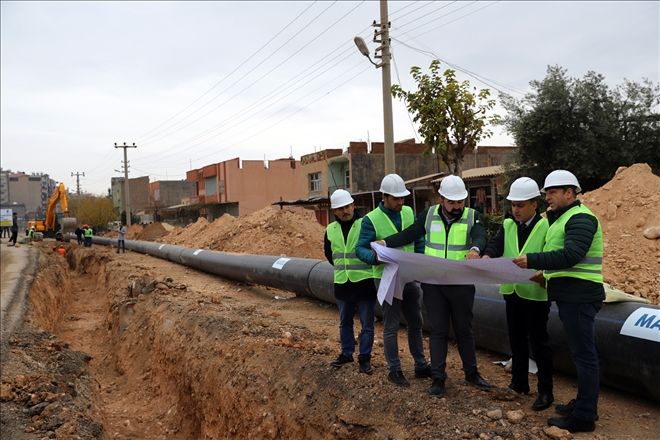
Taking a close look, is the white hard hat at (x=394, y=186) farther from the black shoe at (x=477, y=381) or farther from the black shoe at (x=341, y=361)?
the black shoe at (x=341, y=361)

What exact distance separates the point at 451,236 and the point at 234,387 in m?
3.34

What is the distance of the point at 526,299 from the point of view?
13.5 ft

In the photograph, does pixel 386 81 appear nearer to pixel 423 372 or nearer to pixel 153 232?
pixel 423 372

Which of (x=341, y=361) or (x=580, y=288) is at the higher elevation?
(x=580, y=288)

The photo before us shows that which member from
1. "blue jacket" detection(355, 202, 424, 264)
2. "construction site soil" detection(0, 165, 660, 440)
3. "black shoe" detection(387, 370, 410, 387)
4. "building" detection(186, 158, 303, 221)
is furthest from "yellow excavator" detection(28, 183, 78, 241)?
"black shoe" detection(387, 370, 410, 387)

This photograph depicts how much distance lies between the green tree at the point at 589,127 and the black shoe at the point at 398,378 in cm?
1331

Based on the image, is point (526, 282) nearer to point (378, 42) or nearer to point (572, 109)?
point (378, 42)

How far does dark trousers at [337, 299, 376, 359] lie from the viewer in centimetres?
499

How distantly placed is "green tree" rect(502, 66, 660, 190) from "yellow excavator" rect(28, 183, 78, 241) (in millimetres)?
26590

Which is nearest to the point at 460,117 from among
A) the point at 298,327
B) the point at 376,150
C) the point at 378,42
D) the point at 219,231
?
the point at 378,42

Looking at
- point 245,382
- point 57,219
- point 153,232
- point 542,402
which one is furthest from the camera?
point 153,232

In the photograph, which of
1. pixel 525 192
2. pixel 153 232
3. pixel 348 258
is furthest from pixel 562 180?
pixel 153 232

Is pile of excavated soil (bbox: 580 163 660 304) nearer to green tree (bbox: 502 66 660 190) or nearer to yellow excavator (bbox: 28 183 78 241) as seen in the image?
green tree (bbox: 502 66 660 190)

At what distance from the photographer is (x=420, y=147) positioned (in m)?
40.4
